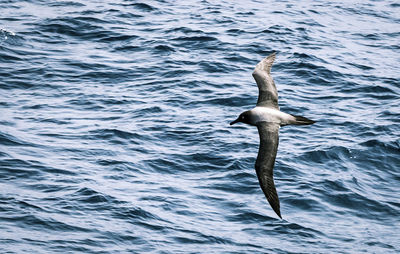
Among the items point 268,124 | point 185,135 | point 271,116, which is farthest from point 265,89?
point 185,135

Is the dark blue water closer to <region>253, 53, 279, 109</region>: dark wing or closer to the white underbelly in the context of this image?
<region>253, 53, 279, 109</region>: dark wing

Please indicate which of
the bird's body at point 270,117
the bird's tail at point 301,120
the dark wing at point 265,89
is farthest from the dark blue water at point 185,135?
the bird's tail at point 301,120

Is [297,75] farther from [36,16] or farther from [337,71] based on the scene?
[36,16]

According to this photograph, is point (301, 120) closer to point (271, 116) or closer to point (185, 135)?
point (271, 116)

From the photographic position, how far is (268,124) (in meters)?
13.2

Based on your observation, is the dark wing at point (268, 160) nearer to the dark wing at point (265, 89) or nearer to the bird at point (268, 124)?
the bird at point (268, 124)

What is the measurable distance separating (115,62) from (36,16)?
17.4 feet

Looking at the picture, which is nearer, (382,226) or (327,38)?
(382,226)

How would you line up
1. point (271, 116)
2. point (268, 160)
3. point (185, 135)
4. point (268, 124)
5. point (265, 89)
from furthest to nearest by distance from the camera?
point (185, 135) → point (265, 89) → point (271, 116) → point (268, 124) → point (268, 160)

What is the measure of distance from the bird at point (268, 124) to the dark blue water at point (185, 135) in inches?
121

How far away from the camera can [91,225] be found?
15422 millimetres

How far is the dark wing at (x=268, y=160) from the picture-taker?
12.3 meters

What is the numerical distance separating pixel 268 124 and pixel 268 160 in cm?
80

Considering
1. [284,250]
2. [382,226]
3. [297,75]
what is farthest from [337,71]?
[284,250]
